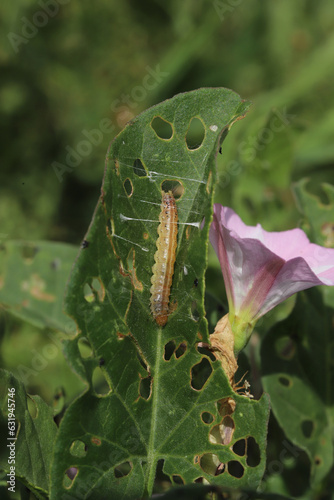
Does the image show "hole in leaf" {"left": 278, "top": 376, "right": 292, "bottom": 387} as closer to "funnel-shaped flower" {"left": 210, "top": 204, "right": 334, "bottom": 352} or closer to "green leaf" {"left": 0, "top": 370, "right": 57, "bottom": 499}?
"funnel-shaped flower" {"left": 210, "top": 204, "right": 334, "bottom": 352}

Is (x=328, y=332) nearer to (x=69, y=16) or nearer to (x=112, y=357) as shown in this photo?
(x=112, y=357)

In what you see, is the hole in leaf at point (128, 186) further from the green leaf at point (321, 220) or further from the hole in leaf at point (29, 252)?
the hole in leaf at point (29, 252)

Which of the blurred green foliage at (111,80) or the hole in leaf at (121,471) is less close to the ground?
the blurred green foliage at (111,80)

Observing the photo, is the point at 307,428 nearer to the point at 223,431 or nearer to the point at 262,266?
the point at 223,431

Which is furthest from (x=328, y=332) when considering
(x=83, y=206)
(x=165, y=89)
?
(x=165, y=89)
